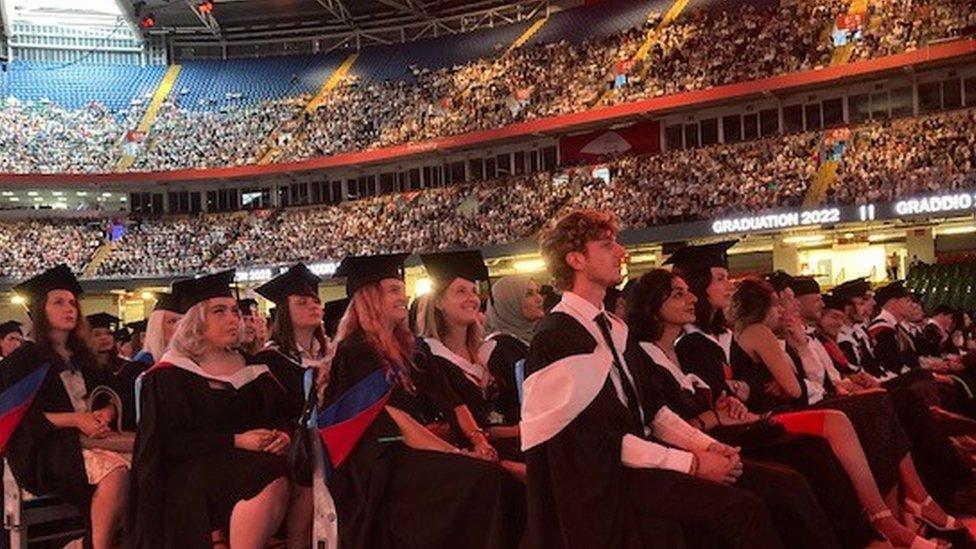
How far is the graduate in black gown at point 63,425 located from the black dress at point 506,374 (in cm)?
227

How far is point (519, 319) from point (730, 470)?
301 centimetres

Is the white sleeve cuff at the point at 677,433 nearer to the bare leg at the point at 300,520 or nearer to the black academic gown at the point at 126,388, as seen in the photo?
the bare leg at the point at 300,520

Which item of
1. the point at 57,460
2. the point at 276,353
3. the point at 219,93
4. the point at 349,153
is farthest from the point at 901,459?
the point at 219,93

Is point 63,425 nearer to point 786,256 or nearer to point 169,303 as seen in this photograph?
point 169,303

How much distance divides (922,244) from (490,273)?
38.3ft

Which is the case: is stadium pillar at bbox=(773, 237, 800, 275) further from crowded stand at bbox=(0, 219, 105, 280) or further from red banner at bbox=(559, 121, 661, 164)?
crowded stand at bbox=(0, 219, 105, 280)

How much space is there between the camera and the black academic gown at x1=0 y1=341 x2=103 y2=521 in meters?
6.45

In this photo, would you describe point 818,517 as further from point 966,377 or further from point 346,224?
point 346,224

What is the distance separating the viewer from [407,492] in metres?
5.41

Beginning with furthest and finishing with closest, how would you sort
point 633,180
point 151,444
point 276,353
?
point 633,180, point 276,353, point 151,444

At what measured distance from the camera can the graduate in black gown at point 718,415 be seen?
570 cm

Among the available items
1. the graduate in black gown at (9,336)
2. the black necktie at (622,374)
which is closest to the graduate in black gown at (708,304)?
the black necktie at (622,374)

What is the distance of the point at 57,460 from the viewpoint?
645cm

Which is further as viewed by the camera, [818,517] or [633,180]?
[633,180]
